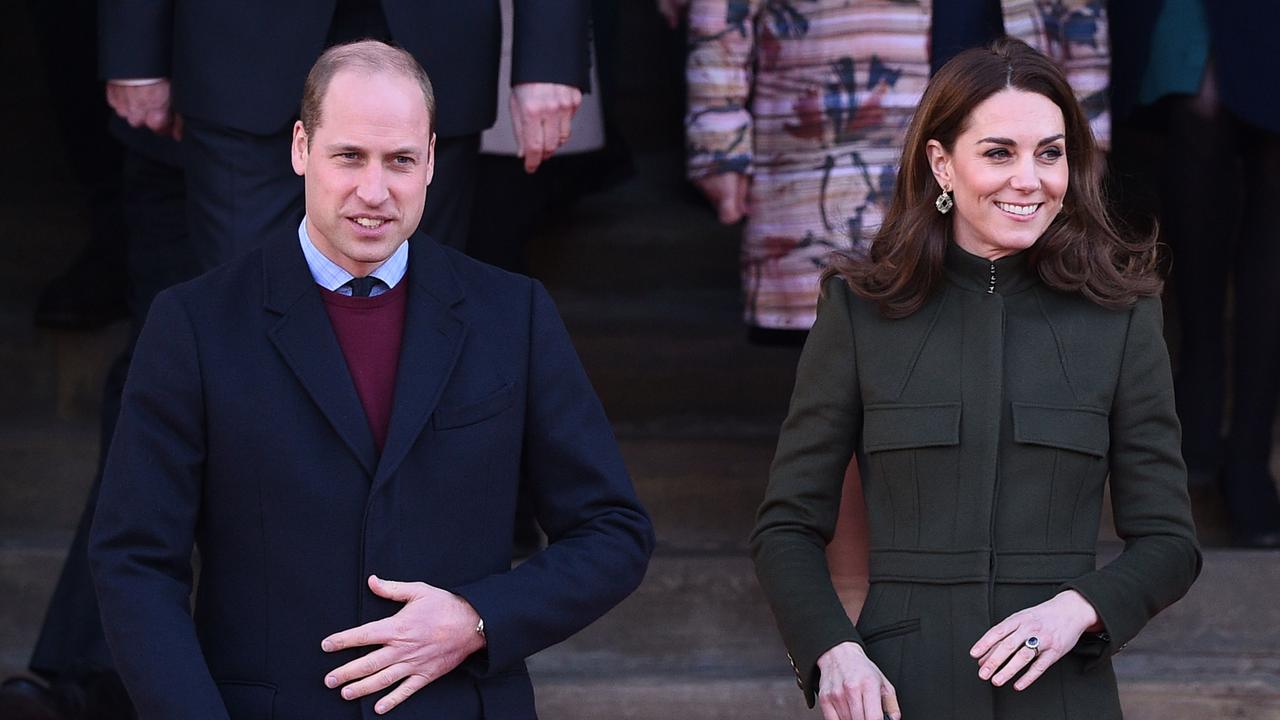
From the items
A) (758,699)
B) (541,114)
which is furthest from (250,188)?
(758,699)

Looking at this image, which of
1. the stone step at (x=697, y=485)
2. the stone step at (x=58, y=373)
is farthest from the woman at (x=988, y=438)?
the stone step at (x=58, y=373)

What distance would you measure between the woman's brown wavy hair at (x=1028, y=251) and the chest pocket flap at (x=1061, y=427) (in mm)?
169

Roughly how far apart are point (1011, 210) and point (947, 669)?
2.10 ft

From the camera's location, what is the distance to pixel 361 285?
255 cm

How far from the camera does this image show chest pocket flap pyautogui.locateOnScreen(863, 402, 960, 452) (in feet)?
8.73

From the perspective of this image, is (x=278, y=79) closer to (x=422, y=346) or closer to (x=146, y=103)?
(x=146, y=103)

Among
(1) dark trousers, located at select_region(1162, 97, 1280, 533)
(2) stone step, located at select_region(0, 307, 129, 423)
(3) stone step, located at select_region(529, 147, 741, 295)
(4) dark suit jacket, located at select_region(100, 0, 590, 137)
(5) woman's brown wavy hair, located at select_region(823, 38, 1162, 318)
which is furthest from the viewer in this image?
(3) stone step, located at select_region(529, 147, 741, 295)

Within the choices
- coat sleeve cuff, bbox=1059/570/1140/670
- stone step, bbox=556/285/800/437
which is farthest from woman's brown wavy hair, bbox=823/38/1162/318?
stone step, bbox=556/285/800/437

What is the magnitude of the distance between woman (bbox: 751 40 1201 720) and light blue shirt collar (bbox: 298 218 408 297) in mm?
614

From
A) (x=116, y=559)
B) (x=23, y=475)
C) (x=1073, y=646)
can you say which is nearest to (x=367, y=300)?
(x=116, y=559)

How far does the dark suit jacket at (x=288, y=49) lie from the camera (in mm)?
3365

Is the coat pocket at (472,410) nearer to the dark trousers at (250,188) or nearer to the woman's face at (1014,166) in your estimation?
the woman's face at (1014,166)

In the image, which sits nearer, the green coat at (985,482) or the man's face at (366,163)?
the man's face at (366,163)

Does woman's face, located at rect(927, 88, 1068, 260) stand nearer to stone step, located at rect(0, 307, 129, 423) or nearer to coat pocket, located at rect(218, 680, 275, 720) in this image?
coat pocket, located at rect(218, 680, 275, 720)
